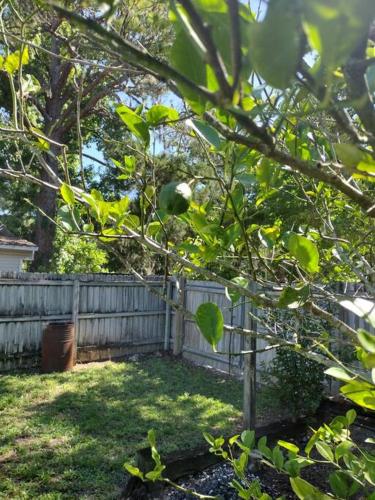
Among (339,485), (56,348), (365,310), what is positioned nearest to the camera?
(365,310)

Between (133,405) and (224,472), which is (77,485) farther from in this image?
(133,405)

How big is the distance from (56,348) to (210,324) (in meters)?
7.13

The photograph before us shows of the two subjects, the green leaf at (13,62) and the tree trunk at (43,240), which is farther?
the tree trunk at (43,240)

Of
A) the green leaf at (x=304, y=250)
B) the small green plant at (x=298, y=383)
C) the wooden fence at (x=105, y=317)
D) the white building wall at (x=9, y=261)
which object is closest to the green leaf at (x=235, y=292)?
the green leaf at (x=304, y=250)

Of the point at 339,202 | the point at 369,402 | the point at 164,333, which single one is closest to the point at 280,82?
the point at 369,402

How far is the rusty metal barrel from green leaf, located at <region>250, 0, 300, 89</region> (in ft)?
24.3

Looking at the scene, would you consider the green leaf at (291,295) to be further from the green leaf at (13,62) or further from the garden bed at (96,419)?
the garden bed at (96,419)

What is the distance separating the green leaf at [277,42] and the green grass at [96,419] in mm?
3725

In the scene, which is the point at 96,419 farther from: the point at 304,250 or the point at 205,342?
the point at 304,250

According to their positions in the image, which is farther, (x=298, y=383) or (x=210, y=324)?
(x=298, y=383)

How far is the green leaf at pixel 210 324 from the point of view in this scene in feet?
2.06

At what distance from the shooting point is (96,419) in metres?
5.21

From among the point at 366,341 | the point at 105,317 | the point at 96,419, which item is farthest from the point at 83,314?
the point at 366,341

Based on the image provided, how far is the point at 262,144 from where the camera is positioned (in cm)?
42
